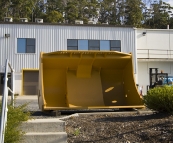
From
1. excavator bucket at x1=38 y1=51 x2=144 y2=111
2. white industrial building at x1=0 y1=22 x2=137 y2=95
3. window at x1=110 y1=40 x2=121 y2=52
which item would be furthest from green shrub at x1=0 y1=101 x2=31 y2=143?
window at x1=110 y1=40 x2=121 y2=52

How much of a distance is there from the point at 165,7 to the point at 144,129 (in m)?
80.8

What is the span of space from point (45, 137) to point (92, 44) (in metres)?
29.6

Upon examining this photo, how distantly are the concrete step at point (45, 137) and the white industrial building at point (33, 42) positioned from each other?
27.8 m

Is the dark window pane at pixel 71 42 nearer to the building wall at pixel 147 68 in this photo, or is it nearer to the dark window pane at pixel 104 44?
the dark window pane at pixel 104 44

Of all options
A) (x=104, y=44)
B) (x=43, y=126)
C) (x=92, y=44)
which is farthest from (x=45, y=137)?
(x=104, y=44)

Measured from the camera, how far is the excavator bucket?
Answer: 1207 centimetres

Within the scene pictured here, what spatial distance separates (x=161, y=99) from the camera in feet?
30.1

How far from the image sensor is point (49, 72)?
12.6 meters

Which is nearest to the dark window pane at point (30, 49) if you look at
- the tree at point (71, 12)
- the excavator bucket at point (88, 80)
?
the excavator bucket at point (88, 80)

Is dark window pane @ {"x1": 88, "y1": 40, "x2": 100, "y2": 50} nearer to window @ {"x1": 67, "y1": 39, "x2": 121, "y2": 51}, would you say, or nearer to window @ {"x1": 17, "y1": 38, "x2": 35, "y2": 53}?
window @ {"x1": 67, "y1": 39, "x2": 121, "y2": 51}

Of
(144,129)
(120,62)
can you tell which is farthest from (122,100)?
(144,129)

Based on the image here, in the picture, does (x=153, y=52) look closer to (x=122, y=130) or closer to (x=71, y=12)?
(x=122, y=130)

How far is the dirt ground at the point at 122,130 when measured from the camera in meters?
7.52

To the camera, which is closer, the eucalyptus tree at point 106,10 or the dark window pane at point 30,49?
the dark window pane at point 30,49
